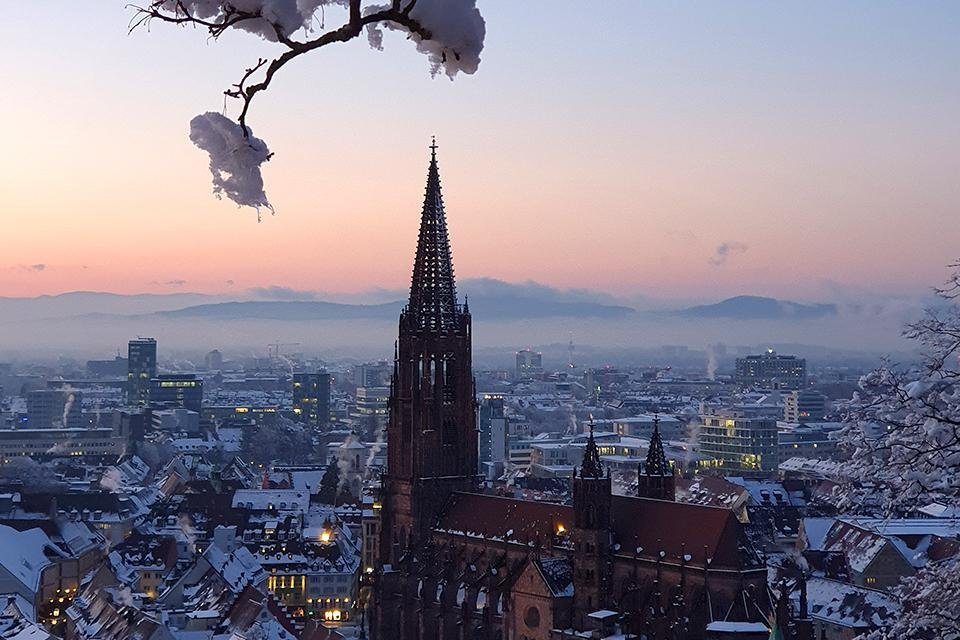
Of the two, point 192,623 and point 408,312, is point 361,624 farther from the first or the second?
point 408,312

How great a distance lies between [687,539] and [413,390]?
2652 cm

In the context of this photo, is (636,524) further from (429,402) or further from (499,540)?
(429,402)

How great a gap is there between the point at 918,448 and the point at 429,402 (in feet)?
248

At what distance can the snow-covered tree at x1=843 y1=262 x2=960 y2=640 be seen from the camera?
67.3 feet

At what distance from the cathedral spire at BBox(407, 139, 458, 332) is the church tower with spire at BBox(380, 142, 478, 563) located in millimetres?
71

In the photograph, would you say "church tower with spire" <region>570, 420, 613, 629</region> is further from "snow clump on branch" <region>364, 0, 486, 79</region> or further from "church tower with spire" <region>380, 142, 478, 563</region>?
"snow clump on branch" <region>364, 0, 486, 79</region>

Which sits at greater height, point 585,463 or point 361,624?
point 585,463

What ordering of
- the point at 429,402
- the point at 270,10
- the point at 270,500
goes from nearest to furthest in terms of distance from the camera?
the point at 270,10, the point at 429,402, the point at 270,500

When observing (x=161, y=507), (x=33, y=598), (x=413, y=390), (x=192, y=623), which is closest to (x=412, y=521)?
(x=413, y=390)

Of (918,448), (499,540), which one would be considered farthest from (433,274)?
(918,448)

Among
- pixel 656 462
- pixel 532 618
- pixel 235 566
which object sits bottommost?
pixel 235 566

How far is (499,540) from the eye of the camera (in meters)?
88.3

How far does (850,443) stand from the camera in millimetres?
21703

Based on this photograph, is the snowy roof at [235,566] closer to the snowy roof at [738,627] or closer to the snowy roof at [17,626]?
the snowy roof at [17,626]
